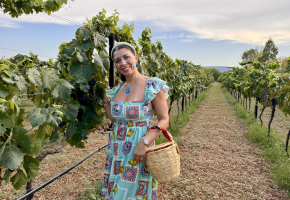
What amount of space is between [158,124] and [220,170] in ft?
9.62

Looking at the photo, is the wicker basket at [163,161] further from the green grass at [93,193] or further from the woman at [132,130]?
the green grass at [93,193]

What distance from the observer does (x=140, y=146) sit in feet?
4.95

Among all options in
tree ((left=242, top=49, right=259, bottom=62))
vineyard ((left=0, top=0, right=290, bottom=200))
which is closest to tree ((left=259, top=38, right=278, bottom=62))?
tree ((left=242, top=49, right=259, bottom=62))

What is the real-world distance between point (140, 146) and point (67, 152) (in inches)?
152

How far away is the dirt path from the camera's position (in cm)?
315

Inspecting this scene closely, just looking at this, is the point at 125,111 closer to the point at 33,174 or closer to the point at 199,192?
the point at 33,174

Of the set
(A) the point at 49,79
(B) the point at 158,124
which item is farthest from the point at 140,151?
(A) the point at 49,79

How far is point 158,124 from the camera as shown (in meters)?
1.58

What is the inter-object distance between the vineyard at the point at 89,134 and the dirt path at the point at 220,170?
2 centimetres

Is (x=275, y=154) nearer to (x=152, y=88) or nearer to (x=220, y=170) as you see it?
(x=220, y=170)

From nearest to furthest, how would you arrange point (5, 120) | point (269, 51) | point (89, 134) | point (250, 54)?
point (5, 120) < point (89, 134) < point (269, 51) < point (250, 54)

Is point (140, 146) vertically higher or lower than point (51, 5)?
lower

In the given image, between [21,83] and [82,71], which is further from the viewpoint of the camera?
[82,71]

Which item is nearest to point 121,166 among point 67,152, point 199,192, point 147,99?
point 147,99
